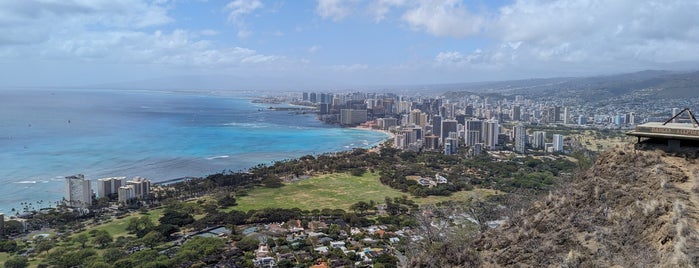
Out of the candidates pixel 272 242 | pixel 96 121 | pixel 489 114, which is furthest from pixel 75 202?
pixel 489 114

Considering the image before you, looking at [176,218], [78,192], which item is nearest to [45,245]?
[176,218]

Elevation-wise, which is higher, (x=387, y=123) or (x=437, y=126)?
(x=437, y=126)

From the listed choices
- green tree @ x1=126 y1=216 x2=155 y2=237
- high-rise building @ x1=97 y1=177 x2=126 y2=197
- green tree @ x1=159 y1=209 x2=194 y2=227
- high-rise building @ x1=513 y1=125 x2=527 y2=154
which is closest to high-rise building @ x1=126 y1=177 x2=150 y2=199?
high-rise building @ x1=97 y1=177 x2=126 y2=197

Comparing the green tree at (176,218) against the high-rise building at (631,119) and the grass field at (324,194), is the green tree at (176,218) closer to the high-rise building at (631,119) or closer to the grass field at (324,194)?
the grass field at (324,194)

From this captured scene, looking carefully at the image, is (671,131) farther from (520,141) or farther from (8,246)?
(520,141)

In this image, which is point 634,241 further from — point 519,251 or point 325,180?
point 325,180

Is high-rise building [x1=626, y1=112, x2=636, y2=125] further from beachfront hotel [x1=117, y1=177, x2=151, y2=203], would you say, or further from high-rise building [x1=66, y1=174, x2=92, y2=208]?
high-rise building [x1=66, y1=174, x2=92, y2=208]
